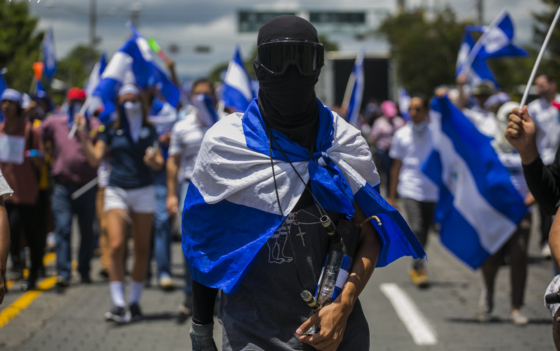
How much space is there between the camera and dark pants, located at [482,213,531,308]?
7684 mm

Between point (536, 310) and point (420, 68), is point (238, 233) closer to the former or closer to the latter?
point (536, 310)

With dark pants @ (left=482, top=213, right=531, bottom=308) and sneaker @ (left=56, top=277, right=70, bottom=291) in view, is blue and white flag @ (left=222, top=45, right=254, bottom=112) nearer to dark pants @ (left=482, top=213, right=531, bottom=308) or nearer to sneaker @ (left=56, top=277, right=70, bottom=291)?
sneaker @ (left=56, top=277, right=70, bottom=291)

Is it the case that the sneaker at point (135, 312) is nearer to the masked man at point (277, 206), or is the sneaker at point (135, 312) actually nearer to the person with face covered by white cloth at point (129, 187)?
the person with face covered by white cloth at point (129, 187)

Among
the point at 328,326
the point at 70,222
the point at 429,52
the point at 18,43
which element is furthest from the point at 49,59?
the point at 429,52

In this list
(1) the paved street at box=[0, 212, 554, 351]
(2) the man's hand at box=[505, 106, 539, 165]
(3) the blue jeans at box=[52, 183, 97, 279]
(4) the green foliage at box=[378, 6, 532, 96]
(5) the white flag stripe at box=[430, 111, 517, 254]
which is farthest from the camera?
(4) the green foliage at box=[378, 6, 532, 96]

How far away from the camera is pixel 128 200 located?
795 centimetres

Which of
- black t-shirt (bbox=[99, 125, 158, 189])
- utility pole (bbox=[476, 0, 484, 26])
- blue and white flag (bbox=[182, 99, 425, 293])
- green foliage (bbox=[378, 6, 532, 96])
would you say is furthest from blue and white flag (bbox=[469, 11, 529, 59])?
green foliage (bbox=[378, 6, 532, 96])

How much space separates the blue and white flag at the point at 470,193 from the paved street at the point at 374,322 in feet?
2.25

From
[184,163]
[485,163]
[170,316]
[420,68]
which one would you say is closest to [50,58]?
[184,163]

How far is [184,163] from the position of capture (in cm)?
842

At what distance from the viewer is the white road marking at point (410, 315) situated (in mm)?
6953

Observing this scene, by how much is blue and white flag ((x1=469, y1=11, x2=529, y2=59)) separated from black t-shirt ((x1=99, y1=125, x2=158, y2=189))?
5.41 meters

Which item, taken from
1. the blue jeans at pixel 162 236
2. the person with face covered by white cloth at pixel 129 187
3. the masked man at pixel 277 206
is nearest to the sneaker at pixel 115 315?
the person with face covered by white cloth at pixel 129 187

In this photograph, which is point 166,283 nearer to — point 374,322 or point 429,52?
point 374,322
